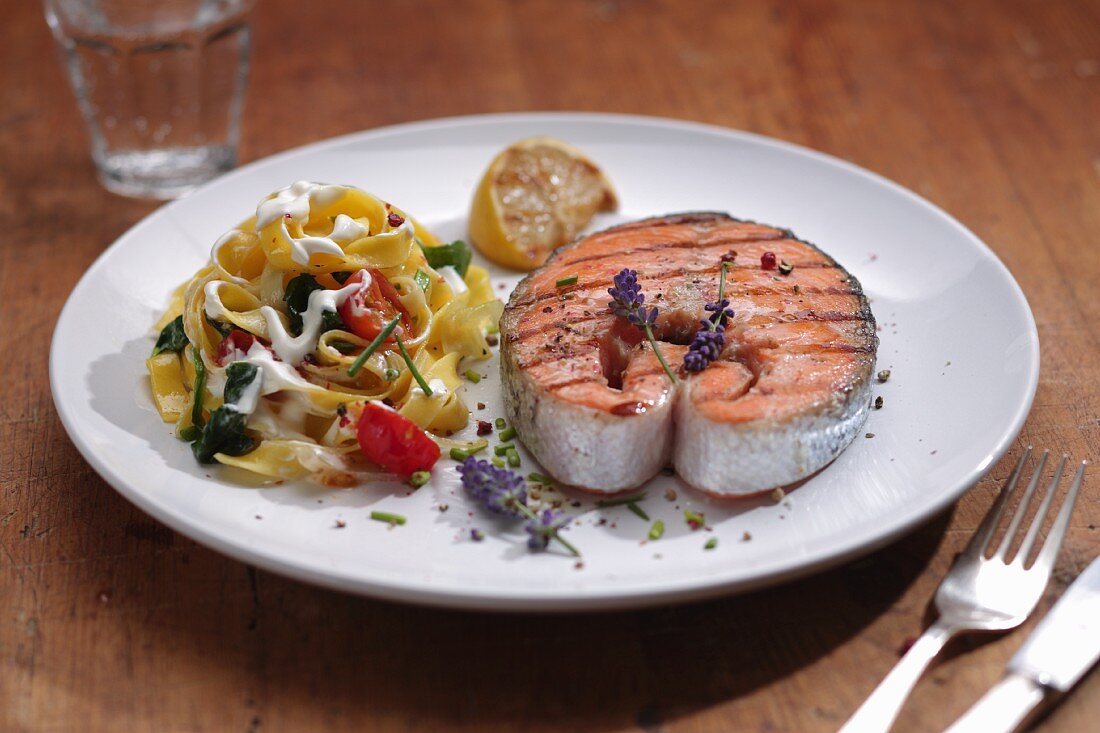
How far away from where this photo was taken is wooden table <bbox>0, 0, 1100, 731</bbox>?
3.13m

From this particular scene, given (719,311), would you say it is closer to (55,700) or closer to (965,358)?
(965,358)

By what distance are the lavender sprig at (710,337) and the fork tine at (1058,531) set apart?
119 cm

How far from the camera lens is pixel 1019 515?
137 inches

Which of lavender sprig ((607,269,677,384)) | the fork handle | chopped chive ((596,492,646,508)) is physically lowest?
chopped chive ((596,492,646,508))

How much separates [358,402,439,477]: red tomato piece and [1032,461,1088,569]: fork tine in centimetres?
198

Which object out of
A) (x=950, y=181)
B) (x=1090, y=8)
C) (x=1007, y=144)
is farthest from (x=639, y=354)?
(x=1090, y=8)

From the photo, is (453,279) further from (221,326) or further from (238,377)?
(238,377)

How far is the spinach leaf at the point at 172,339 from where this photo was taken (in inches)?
165

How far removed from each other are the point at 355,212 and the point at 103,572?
64.2 inches

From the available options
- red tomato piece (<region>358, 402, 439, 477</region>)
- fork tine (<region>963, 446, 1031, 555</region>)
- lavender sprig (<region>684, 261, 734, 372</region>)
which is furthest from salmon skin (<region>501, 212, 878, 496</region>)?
fork tine (<region>963, 446, 1031, 555</region>)

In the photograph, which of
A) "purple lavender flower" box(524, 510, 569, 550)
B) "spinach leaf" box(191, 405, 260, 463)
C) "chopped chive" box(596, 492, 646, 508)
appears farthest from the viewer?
"spinach leaf" box(191, 405, 260, 463)

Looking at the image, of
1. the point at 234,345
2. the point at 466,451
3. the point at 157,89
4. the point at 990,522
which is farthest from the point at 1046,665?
the point at 157,89

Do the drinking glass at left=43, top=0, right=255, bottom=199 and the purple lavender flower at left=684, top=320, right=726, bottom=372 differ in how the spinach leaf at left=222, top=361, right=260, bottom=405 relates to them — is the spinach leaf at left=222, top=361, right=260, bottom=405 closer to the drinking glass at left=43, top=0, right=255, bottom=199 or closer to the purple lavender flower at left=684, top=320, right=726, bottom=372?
the purple lavender flower at left=684, top=320, right=726, bottom=372

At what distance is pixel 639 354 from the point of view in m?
3.88
